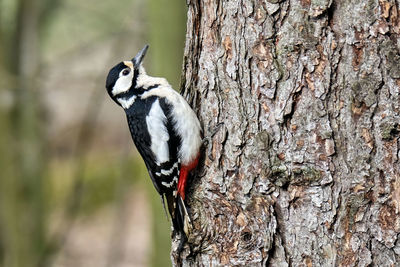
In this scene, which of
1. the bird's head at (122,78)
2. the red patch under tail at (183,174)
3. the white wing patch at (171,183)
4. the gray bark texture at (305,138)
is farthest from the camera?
the bird's head at (122,78)

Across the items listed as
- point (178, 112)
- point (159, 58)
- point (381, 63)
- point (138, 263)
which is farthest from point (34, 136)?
point (138, 263)

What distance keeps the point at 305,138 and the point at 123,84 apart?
1.44 meters

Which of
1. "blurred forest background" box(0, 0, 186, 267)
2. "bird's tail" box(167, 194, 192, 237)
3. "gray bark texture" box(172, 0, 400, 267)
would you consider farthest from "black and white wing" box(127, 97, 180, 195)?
→ "gray bark texture" box(172, 0, 400, 267)

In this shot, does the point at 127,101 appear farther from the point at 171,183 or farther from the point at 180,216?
the point at 180,216

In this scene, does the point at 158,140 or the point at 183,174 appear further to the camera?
the point at 158,140

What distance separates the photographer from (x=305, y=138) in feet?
7.50

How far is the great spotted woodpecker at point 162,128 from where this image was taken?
2783 millimetres

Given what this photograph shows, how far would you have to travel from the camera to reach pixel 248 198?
2400 mm

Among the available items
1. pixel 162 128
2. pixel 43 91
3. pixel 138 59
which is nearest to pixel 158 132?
pixel 162 128

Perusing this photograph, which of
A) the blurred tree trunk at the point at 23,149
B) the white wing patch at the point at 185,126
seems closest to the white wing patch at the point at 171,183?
the white wing patch at the point at 185,126

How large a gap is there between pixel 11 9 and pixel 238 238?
4.98 m

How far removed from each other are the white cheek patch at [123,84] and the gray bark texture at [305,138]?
103 cm

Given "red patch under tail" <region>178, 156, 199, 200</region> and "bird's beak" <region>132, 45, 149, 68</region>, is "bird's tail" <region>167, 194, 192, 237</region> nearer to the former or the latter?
"red patch under tail" <region>178, 156, 199, 200</region>

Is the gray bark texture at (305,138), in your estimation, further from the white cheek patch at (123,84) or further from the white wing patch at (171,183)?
the white cheek patch at (123,84)
